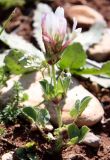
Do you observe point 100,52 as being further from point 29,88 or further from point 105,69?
point 29,88

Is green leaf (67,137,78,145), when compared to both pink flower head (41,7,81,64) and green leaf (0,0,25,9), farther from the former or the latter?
green leaf (0,0,25,9)

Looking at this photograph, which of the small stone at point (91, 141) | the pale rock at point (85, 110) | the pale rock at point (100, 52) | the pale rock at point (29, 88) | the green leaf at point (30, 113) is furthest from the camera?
the pale rock at point (100, 52)

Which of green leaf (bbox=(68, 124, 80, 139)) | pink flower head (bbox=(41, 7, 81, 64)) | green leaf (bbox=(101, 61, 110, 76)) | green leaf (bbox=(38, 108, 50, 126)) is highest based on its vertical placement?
green leaf (bbox=(101, 61, 110, 76))

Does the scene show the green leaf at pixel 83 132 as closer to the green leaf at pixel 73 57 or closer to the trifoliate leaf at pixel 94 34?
the green leaf at pixel 73 57

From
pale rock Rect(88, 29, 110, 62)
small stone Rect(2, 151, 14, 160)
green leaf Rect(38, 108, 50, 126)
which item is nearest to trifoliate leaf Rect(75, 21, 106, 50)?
pale rock Rect(88, 29, 110, 62)

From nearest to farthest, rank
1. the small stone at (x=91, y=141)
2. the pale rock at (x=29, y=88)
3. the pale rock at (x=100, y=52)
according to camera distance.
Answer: the small stone at (x=91, y=141)
the pale rock at (x=29, y=88)
the pale rock at (x=100, y=52)

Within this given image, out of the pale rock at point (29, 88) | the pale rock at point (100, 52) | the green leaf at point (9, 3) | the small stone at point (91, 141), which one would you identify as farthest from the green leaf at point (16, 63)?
the green leaf at point (9, 3)
